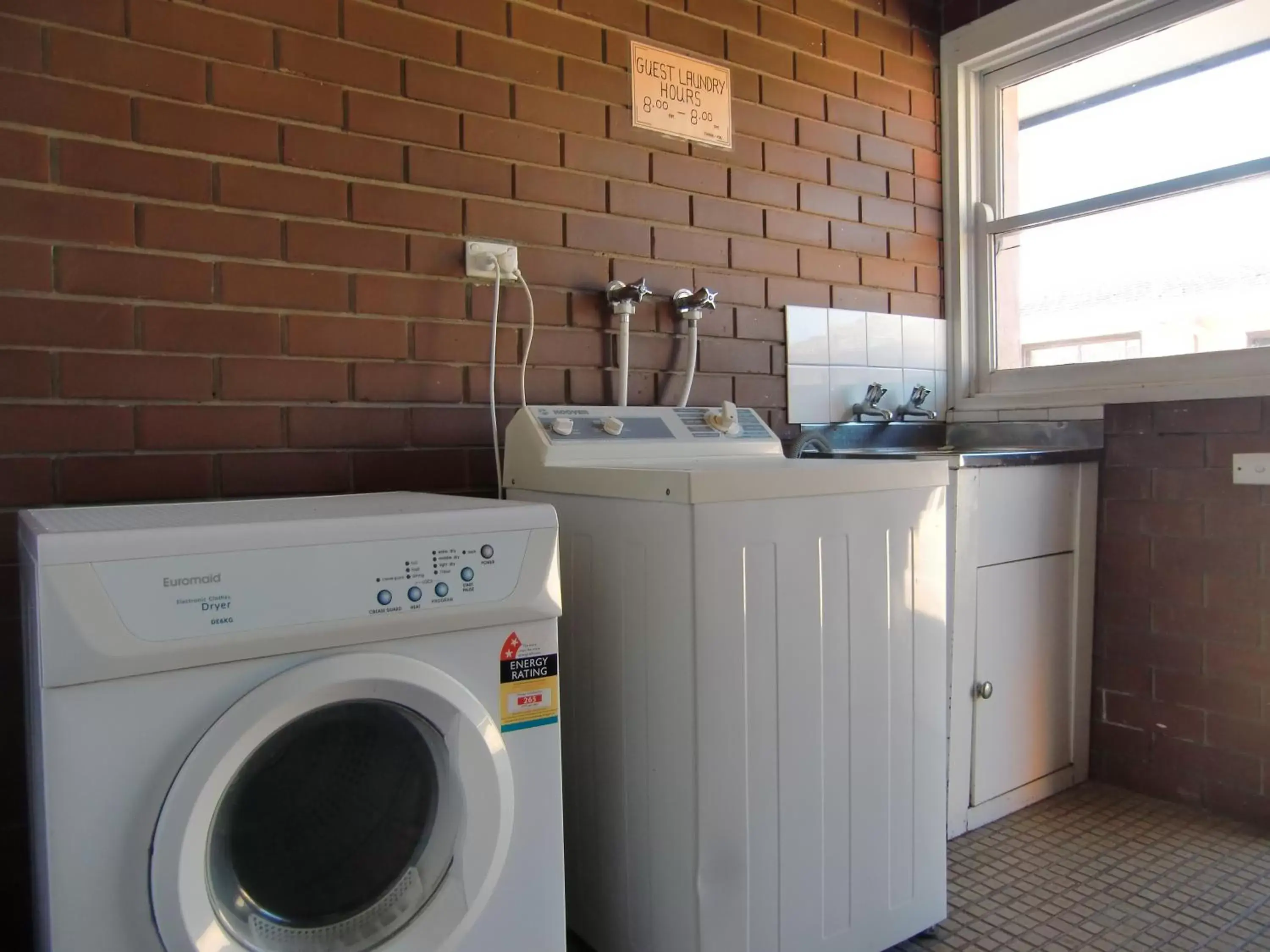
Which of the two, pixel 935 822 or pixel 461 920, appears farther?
pixel 935 822

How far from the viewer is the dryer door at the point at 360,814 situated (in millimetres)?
1022

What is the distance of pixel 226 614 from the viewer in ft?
3.18

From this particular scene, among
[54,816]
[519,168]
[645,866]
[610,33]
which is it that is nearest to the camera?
[54,816]

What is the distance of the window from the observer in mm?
2121

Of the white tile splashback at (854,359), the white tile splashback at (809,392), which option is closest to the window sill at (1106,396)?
the white tile splashback at (854,359)

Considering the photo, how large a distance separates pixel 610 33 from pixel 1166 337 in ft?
5.24

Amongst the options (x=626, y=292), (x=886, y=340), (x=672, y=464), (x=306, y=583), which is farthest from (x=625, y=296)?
(x=306, y=583)

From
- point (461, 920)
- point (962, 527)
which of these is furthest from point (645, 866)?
point (962, 527)

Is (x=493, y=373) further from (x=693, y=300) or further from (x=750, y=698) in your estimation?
(x=750, y=698)

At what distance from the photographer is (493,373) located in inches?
72.4

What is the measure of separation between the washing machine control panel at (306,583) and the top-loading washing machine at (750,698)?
29 centimetres

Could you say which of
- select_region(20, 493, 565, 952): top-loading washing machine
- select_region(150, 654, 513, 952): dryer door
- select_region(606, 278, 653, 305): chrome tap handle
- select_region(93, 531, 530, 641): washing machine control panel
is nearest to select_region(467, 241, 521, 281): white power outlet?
select_region(606, 278, 653, 305): chrome tap handle

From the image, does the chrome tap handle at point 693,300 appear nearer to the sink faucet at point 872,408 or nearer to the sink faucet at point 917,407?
the sink faucet at point 872,408

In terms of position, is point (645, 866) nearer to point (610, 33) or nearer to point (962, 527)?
point (962, 527)
